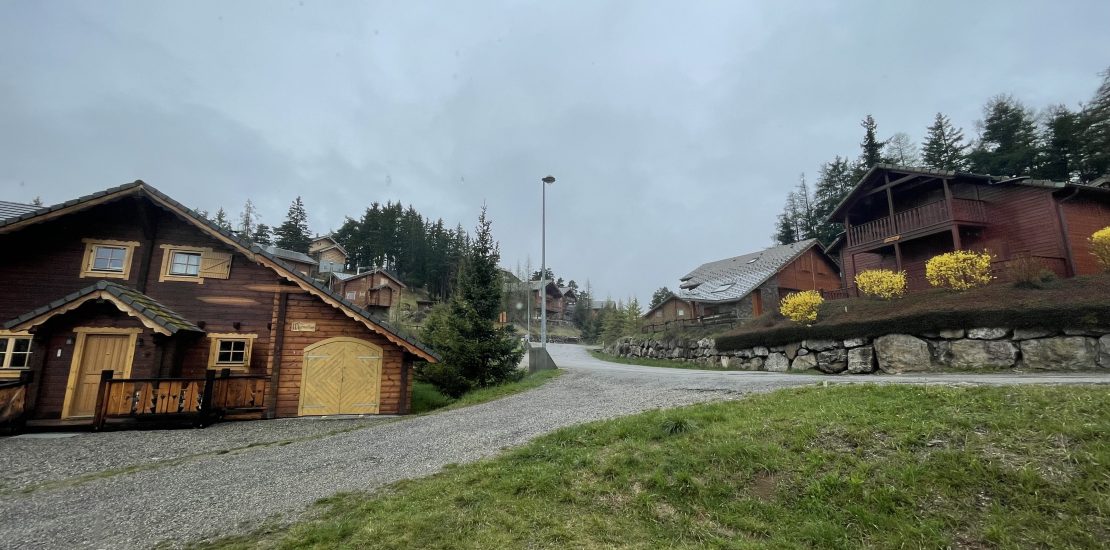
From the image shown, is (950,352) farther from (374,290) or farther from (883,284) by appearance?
(374,290)

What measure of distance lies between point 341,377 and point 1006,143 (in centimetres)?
5197

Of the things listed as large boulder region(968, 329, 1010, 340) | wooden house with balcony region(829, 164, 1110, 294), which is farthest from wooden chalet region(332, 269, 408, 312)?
large boulder region(968, 329, 1010, 340)

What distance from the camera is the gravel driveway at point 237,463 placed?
5.39m

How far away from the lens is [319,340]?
1442 centimetres

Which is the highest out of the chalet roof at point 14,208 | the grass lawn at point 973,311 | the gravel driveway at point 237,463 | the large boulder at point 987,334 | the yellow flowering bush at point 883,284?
the chalet roof at point 14,208

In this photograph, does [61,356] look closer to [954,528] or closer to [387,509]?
[387,509]

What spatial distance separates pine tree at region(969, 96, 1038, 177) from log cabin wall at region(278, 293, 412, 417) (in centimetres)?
4506

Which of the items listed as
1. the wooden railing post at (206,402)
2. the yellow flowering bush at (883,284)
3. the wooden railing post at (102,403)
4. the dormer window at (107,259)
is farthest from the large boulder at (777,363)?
the dormer window at (107,259)

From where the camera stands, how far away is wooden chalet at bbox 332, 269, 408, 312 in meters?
49.2

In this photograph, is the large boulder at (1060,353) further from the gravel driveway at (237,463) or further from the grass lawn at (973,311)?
the gravel driveway at (237,463)

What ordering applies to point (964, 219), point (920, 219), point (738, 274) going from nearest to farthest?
point (964, 219), point (920, 219), point (738, 274)

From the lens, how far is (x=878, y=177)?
2517 centimetres

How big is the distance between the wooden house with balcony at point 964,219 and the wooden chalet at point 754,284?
23.1ft

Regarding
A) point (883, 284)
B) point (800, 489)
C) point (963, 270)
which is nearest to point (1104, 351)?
point (963, 270)
